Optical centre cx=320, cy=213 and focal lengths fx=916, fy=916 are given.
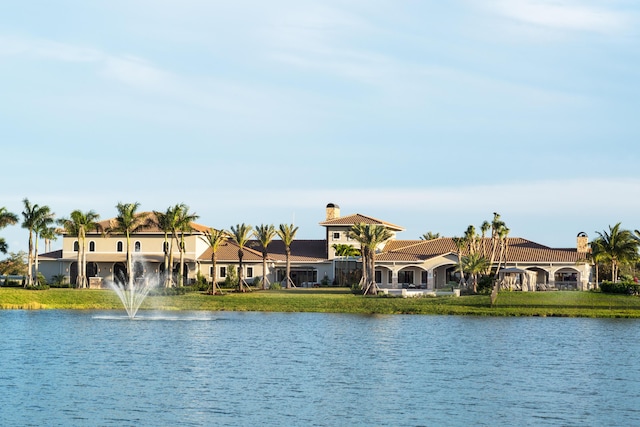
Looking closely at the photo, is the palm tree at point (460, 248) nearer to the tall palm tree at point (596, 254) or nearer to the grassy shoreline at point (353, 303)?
the grassy shoreline at point (353, 303)

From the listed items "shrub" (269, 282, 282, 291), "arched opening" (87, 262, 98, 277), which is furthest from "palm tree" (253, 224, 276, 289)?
"arched opening" (87, 262, 98, 277)

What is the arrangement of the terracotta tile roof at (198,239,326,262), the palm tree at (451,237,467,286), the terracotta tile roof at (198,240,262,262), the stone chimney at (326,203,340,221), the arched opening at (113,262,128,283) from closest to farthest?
the palm tree at (451,237,467,286), the terracotta tile roof at (198,240,262,262), the arched opening at (113,262,128,283), the terracotta tile roof at (198,239,326,262), the stone chimney at (326,203,340,221)

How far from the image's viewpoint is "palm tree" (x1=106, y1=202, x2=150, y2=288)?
87875mm

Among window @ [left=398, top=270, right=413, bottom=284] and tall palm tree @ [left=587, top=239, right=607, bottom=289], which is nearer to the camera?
tall palm tree @ [left=587, top=239, right=607, bottom=289]

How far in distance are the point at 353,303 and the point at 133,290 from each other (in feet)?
81.5

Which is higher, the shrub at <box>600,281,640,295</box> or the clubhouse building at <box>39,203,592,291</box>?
the clubhouse building at <box>39,203,592,291</box>

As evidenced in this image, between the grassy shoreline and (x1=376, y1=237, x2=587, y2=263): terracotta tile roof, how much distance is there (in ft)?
32.2

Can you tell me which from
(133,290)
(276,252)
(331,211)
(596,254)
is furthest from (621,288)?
(133,290)

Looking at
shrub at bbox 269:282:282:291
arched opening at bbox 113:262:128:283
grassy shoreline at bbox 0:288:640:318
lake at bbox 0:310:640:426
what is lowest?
lake at bbox 0:310:640:426

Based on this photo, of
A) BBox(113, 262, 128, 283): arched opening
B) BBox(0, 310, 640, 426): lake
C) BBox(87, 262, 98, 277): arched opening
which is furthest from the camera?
BBox(87, 262, 98, 277): arched opening

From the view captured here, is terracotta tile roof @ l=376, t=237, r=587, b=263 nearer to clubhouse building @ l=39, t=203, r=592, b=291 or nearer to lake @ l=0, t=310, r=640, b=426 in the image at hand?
clubhouse building @ l=39, t=203, r=592, b=291

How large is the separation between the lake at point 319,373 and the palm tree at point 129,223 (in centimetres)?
2803

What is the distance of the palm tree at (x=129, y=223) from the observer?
288 feet

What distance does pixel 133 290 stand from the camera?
285 feet
